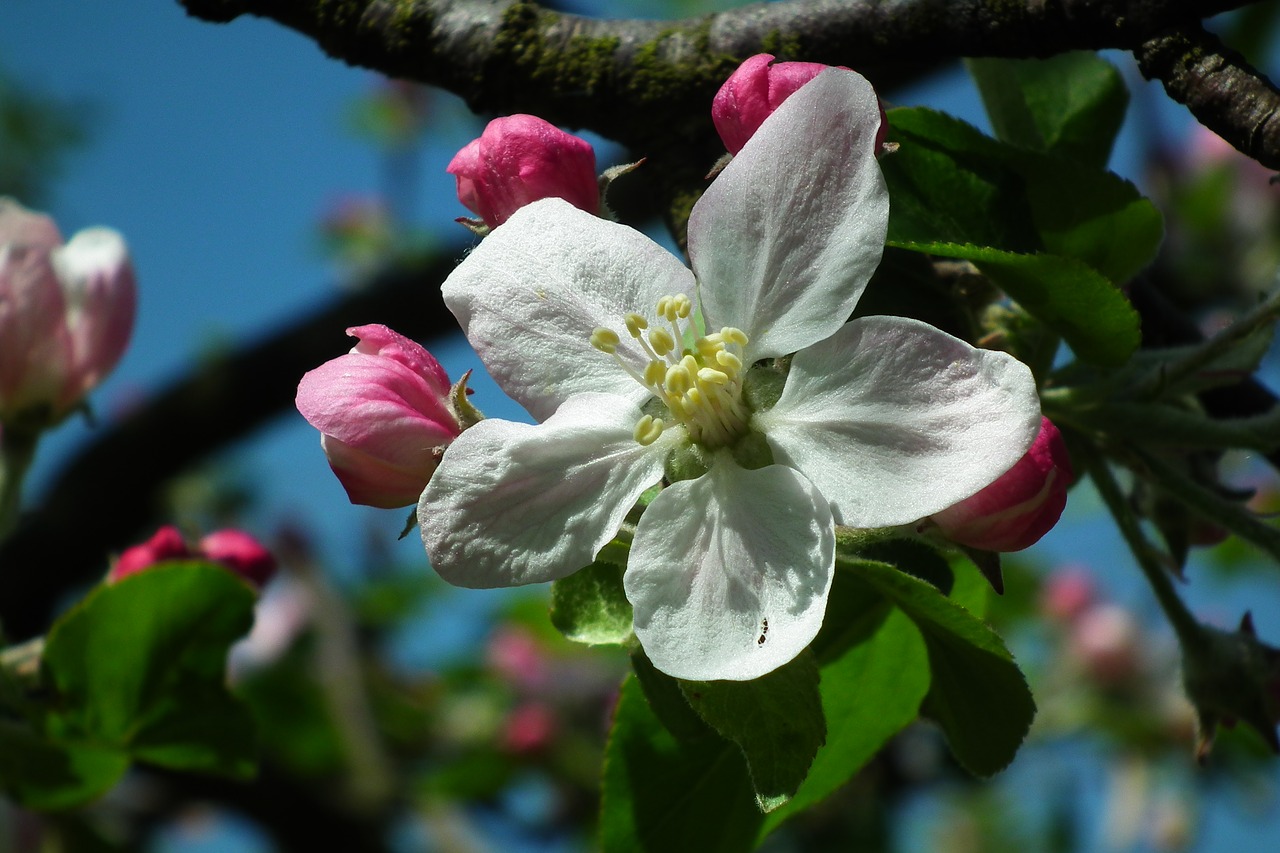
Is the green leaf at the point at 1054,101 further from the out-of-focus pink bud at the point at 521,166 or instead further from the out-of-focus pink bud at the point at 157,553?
the out-of-focus pink bud at the point at 157,553

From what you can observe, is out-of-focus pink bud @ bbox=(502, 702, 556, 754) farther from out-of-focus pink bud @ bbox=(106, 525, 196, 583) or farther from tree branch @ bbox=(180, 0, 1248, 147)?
tree branch @ bbox=(180, 0, 1248, 147)

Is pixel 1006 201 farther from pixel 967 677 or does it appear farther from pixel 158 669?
pixel 158 669

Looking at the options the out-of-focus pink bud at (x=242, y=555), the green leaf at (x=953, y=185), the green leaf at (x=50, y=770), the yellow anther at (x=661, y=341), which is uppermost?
the green leaf at (x=953, y=185)

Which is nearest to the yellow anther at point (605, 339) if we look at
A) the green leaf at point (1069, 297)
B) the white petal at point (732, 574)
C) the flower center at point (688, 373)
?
the flower center at point (688, 373)

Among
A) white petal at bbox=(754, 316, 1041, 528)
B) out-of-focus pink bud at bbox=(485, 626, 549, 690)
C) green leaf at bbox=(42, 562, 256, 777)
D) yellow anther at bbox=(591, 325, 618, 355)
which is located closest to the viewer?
white petal at bbox=(754, 316, 1041, 528)

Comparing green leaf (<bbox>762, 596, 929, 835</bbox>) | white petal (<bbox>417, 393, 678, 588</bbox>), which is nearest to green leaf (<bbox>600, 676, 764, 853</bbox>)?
green leaf (<bbox>762, 596, 929, 835</bbox>)

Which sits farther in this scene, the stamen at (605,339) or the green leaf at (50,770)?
the green leaf at (50,770)
